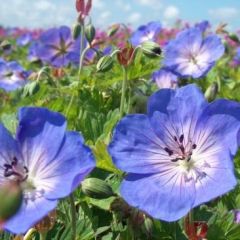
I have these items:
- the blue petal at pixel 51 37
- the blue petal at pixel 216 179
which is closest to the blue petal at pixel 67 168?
the blue petal at pixel 216 179

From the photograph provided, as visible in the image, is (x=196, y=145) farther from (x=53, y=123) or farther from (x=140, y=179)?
(x=53, y=123)

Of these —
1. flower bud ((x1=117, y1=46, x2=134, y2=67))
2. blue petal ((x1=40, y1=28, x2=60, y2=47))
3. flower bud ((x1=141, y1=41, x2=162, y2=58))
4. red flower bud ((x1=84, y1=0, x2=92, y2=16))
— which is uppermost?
flower bud ((x1=141, y1=41, x2=162, y2=58))

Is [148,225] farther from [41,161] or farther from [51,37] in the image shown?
[51,37]

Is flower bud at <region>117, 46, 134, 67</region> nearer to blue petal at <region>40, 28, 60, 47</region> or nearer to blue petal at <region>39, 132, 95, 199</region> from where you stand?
blue petal at <region>39, 132, 95, 199</region>

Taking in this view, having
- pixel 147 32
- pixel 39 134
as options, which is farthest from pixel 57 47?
pixel 39 134

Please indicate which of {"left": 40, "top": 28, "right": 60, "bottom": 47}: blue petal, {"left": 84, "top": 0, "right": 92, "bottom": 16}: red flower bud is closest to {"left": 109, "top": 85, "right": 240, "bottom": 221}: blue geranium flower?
{"left": 84, "top": 0, "right": 92, "bottom": 16}: red flower bud

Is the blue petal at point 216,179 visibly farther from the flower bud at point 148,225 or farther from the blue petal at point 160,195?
the flower bud at point 148,225

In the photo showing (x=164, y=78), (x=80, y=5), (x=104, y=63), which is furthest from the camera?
(x=164, y=78)
